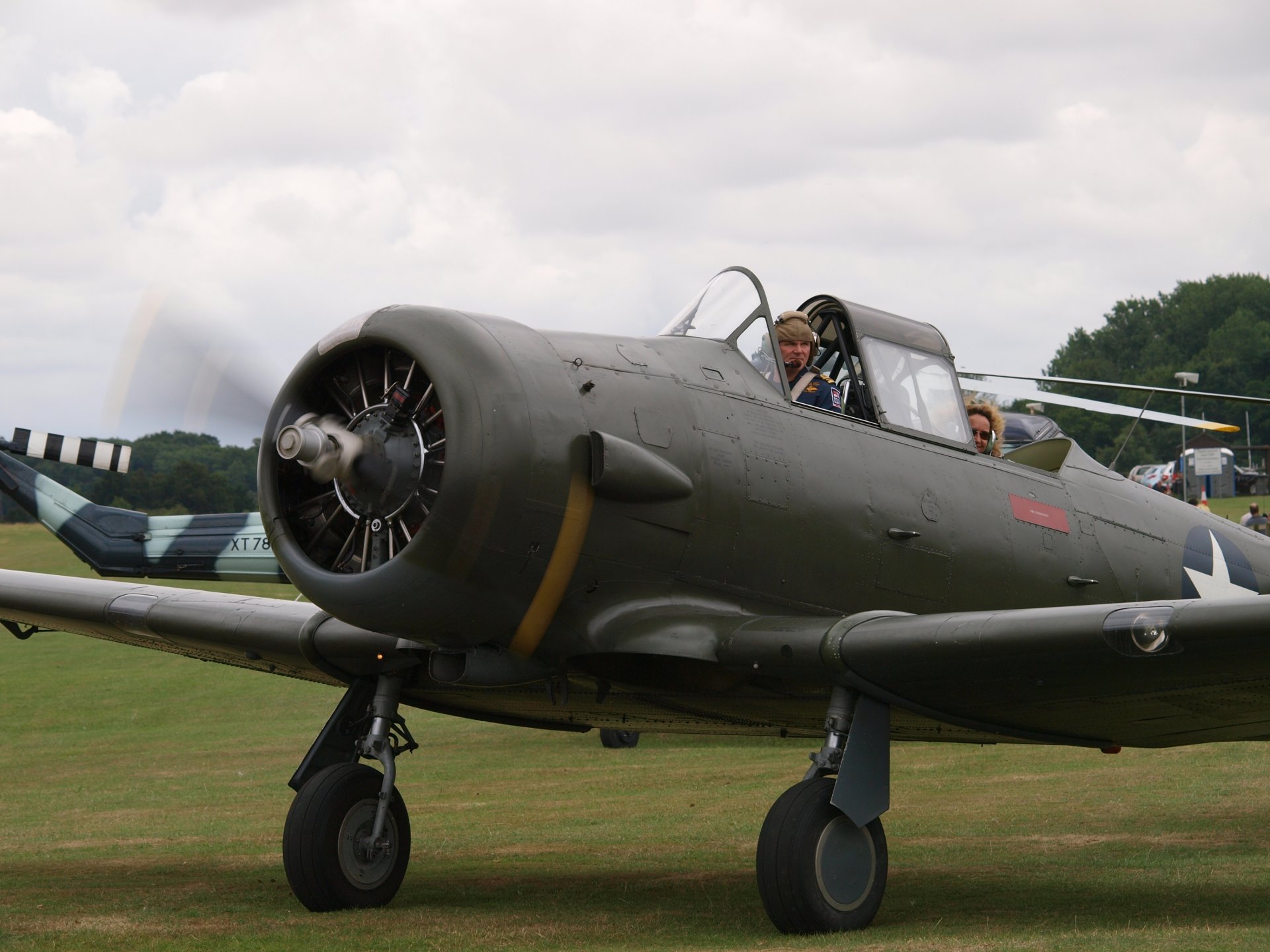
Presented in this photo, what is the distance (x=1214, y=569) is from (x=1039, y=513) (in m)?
1.74

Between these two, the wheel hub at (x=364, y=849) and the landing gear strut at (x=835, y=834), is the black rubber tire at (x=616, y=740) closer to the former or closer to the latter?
the wheel hub at (x=364, y=849)

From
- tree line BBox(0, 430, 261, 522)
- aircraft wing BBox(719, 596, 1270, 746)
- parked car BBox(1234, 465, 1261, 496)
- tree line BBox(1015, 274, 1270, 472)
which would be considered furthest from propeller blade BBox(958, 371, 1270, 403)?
tree line BBox(1015, 274, 1270, 472)

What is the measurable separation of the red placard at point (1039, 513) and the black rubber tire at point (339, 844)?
3.72m

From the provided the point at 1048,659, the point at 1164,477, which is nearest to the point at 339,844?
the point at 1048,659

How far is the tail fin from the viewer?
17.0m

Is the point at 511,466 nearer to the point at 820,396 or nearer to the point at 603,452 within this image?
the point at 603,452

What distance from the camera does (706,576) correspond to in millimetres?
6594

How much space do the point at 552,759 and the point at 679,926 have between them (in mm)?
8672

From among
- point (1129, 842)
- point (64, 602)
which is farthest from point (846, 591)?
point (64, 602)

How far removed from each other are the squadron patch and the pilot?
2946 millimetres

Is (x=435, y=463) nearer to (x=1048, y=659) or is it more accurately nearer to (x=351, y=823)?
(x=351, y=823)

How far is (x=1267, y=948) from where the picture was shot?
5.25 meters

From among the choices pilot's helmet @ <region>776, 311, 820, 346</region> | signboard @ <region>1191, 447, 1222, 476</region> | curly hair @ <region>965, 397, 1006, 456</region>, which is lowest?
curly hair @ <region>965, 397, 1006, 456</region>

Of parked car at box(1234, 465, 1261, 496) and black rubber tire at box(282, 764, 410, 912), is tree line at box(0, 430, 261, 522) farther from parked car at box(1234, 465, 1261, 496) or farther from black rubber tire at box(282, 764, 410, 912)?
parked car at box(1234, 465, 1261, 496)
